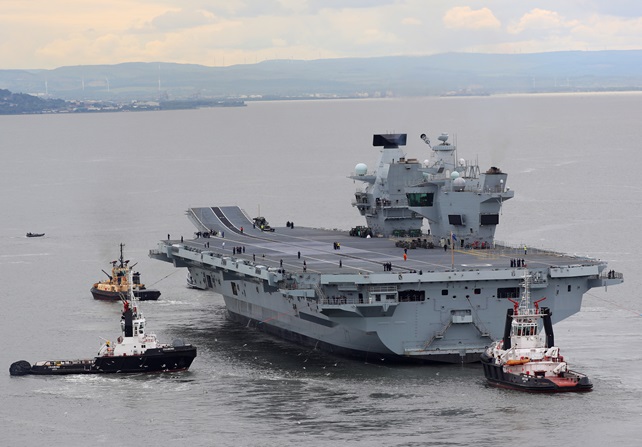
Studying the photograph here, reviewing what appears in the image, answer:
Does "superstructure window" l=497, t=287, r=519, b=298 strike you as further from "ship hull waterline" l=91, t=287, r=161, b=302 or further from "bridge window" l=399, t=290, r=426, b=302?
"ship hull waterline" l=91, t=287, r=161, b=302

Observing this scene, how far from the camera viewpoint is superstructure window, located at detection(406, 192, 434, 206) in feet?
182

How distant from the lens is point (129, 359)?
46250 millimetres

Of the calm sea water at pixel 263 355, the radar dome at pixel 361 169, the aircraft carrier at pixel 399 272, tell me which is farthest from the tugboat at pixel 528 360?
the radar dome at pixel 361 169

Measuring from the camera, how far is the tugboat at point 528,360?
42.2 meters

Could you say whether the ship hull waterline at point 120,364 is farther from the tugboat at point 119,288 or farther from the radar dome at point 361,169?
the radar dome at point 361,169

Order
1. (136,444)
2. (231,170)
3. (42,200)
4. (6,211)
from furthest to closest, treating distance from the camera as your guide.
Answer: (231,170) → (42,200) → (6,211) → (136,444)

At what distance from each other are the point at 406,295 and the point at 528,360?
5.03m

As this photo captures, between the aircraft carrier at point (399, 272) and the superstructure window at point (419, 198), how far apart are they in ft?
0.13

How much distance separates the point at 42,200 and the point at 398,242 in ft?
196

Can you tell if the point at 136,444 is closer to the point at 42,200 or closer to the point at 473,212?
the point at 473,212

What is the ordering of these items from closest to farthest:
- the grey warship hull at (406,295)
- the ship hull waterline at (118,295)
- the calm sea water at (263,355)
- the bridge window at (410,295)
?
the calm sea water at (263,355) → the grey warship hull at (406,295) → the bridge window at (410,295) → the ship hull waterline at (118,295)

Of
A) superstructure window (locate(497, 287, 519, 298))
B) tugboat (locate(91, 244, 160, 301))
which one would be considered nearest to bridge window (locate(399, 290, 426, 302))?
superstructure window (locate(497, 287, 519, 298))

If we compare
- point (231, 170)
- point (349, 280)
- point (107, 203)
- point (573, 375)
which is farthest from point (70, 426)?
point (231, 170)

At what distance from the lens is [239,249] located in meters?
56.8
